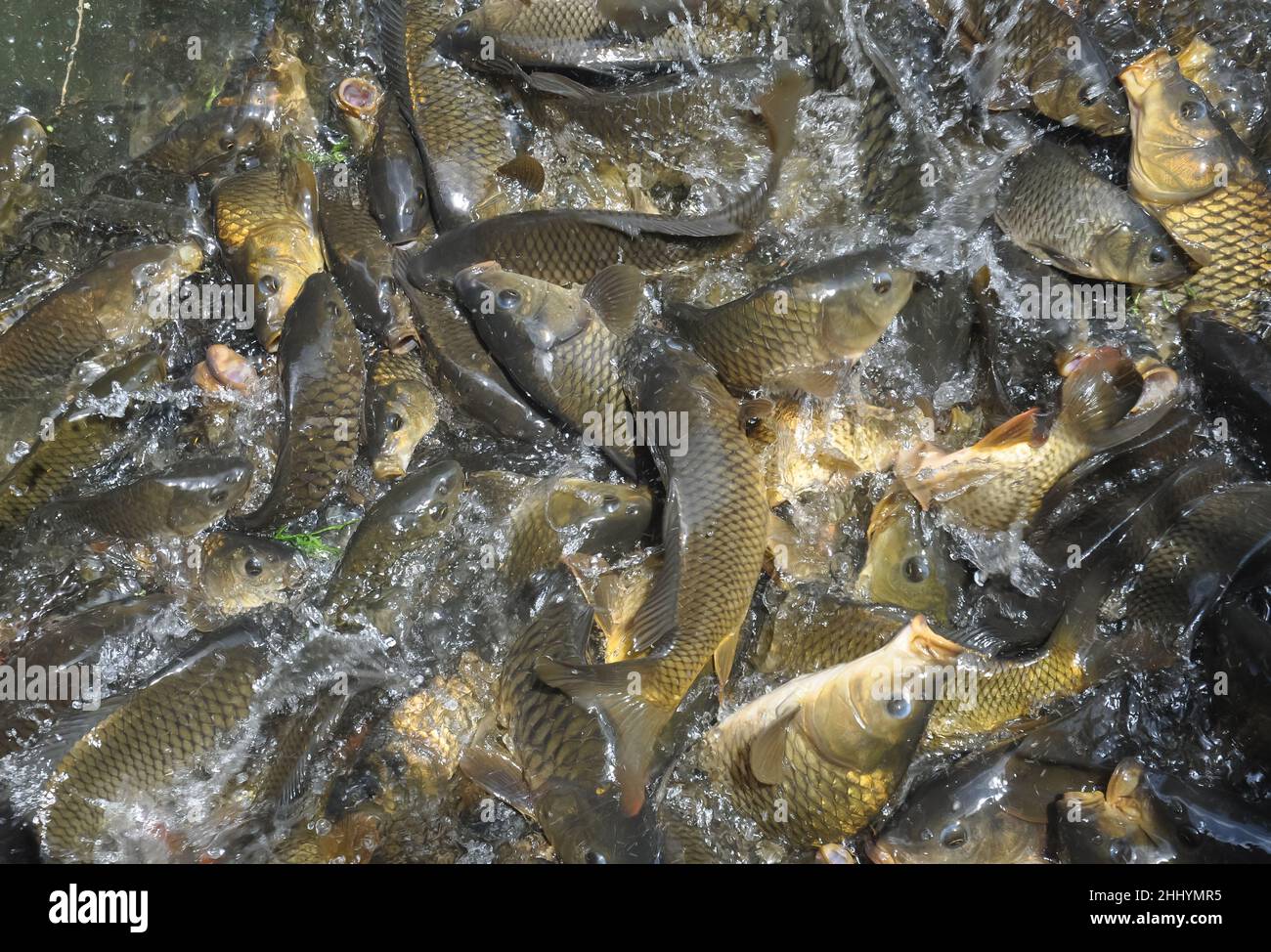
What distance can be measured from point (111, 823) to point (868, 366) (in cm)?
334

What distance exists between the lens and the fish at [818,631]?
319cm

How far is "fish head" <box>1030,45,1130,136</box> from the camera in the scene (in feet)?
11.8

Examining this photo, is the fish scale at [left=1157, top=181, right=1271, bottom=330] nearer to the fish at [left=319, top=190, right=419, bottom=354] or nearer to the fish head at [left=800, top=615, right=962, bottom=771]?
the fish head at [left=800, top=615, right=962, bottom=771]

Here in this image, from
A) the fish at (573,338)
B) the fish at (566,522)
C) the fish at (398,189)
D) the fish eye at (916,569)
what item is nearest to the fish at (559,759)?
the fish at (566,522)

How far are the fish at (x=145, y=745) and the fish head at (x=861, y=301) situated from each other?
258 centimetres

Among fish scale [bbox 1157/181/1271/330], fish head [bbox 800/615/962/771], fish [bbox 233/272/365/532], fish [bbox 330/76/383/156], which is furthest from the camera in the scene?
fish [bbox 330/76/383/156]

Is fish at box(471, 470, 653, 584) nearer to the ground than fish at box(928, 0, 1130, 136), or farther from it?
nearer to the ground

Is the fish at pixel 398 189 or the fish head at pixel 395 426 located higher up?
the fish at pixel 398 189

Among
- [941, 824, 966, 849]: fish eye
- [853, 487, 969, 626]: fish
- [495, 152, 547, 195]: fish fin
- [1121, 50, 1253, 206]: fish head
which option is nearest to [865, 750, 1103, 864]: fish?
[941, 824, 966, 849]: fish eye

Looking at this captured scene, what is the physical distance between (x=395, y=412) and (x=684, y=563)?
1.42 metres

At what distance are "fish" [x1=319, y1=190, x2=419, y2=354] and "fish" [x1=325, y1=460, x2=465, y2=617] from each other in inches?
27.5

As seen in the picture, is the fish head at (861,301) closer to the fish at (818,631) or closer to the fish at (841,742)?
the fish at (818,631)
